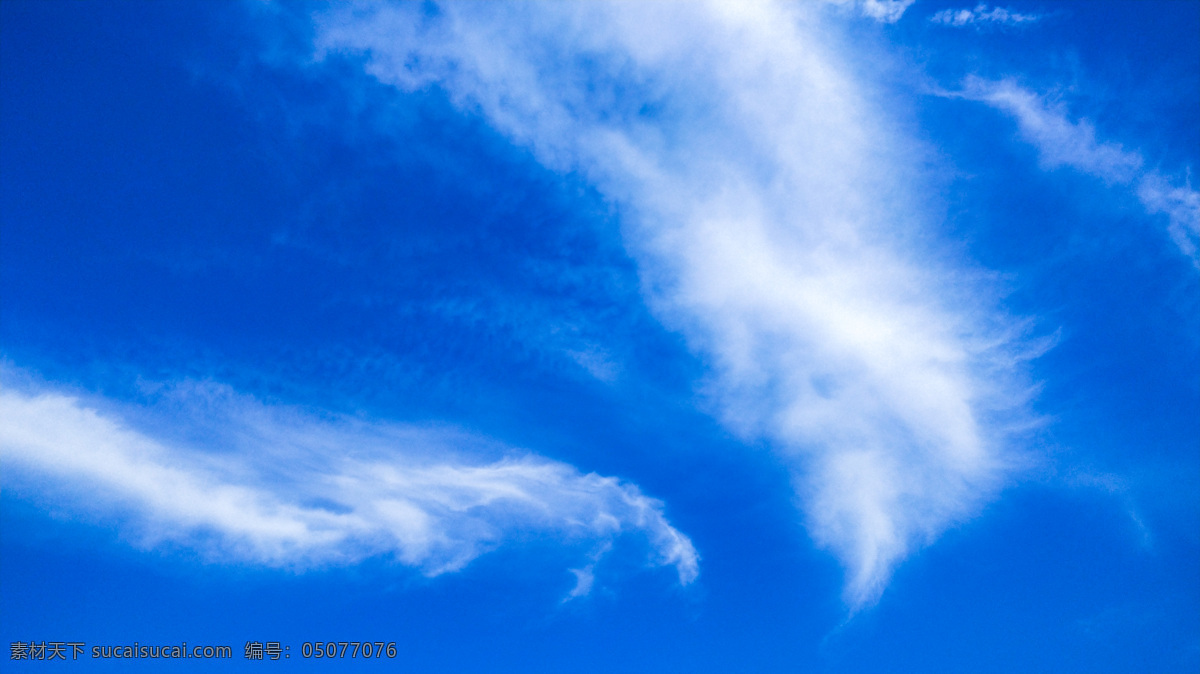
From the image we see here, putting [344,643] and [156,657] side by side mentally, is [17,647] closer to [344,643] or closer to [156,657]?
[156,657]

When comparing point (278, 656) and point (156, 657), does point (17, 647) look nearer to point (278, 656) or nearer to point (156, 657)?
point (156, 657)

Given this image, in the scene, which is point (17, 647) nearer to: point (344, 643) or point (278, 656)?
point (278, 656)

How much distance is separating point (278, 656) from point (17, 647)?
16535mm

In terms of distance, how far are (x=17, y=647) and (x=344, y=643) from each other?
67.8 ft

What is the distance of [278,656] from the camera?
46.0m

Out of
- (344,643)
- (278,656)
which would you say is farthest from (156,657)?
(344,643)

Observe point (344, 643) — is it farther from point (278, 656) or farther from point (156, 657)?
point (156, 657)

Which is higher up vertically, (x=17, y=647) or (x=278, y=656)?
(x=17, y=647)

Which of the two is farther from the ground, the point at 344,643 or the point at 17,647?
the point at 17,647

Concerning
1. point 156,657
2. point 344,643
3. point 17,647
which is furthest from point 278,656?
point 17,647

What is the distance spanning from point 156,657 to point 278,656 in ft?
25.6

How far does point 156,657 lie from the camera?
45.4 meters

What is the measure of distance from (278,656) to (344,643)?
166 inches
